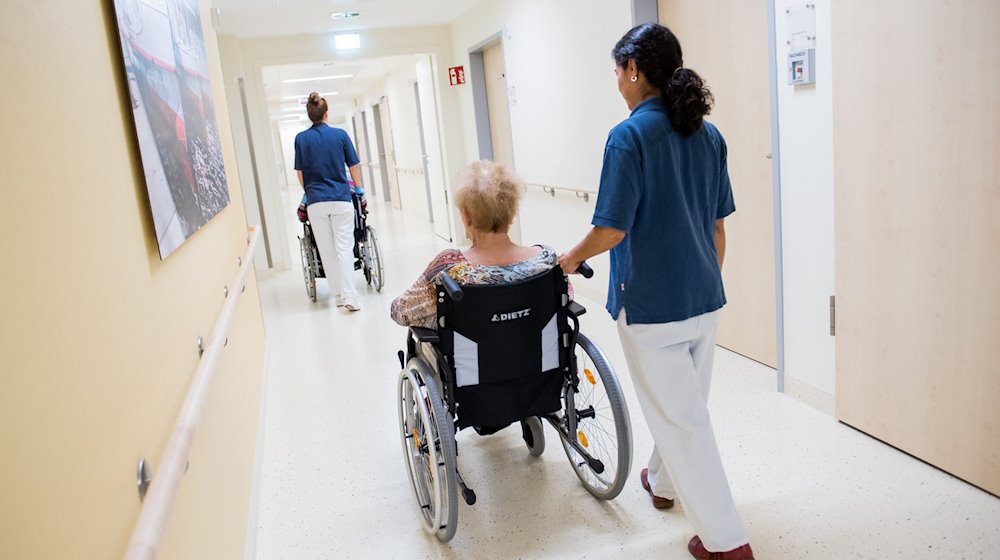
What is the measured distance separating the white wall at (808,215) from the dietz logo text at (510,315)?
139 cm

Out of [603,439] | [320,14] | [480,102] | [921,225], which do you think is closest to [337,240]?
[320,14]

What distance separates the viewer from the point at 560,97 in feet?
17.3

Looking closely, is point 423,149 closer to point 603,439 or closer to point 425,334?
point 603,439

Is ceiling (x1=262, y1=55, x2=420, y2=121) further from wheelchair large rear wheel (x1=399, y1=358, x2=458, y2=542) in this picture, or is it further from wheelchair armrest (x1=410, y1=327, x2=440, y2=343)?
wheelchair armrest (x1=410, y1=327, x2=440, y2=343)

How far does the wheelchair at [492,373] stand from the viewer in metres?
2.11

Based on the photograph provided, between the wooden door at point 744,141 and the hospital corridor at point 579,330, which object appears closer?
the hospital corridor at point 579,330

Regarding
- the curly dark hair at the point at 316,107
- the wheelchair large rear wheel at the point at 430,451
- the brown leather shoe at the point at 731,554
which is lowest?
the brown leather shoe at the point at 731,554

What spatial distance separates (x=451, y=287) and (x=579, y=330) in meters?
0.79

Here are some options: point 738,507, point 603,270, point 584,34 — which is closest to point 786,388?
point 738,507

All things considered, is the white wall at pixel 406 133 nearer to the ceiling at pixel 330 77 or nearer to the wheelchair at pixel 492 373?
the ceiling at pixel 330 77

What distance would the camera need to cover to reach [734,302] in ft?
12.2

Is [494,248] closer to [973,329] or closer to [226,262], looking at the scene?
[226,262]

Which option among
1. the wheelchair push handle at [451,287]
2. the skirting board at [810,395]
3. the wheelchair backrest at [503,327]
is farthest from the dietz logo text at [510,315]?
the skirting board at [810,395]

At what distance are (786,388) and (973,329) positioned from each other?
40.9 inches
